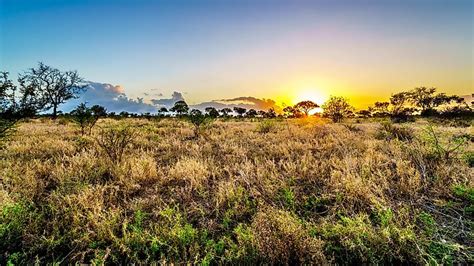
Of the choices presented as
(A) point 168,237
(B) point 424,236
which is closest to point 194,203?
(A) point 168,237

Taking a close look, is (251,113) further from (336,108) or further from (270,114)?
(336,108)

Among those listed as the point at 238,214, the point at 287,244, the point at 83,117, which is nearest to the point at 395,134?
the point at 238,214

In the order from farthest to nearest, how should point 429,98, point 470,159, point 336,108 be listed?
point 429,98, point 336,108, point 470,159

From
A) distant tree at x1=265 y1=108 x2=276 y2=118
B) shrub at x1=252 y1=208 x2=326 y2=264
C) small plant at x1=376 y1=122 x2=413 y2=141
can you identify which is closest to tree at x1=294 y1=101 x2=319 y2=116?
distant tree at x1=265 y1=108 x2=276 y2=118

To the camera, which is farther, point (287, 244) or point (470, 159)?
point (470, 159)

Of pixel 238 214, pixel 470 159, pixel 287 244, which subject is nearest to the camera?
pixel 287 244

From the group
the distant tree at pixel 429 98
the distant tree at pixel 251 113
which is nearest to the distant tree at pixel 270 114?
the distant tree at pixel 251 113

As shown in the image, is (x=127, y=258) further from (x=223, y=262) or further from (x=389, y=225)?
(x=389, y=225)

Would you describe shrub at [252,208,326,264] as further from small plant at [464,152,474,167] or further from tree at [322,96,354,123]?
tree at [322,96,354,123]

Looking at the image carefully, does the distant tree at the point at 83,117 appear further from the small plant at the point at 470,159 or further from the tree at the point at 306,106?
the tree at the point at 306,106

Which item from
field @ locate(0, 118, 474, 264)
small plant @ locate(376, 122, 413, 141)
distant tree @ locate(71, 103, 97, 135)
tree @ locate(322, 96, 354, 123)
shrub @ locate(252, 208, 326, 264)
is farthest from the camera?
tree @ locate(322, 96, 354, 123)

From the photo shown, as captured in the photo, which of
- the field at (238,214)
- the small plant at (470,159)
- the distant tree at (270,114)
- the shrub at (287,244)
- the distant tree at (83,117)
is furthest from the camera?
the distant tree at (270,114)

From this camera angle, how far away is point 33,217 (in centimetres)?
504

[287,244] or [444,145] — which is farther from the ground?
[444,145]
